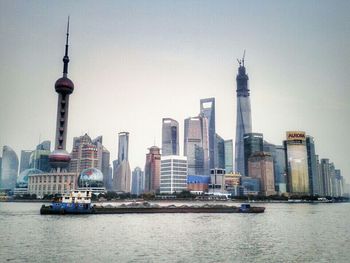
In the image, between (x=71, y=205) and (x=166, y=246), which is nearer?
(x=166, y=246)

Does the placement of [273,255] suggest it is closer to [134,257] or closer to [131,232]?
[134,257]

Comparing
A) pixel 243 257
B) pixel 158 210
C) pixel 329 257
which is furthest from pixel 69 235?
pixel 158 210

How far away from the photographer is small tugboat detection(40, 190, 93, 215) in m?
123

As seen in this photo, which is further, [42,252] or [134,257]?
[42,252]

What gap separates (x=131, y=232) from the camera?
7550 centimetres

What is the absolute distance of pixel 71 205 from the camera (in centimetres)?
12325

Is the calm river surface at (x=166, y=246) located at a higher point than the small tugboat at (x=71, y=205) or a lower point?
lower

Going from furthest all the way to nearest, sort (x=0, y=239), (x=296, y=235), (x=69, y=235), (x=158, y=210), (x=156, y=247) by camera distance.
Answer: (x=158, y=210) → (x=296, y=235) → (x=69, y=235) → (x=0, y=239) → (x=156, y=247)

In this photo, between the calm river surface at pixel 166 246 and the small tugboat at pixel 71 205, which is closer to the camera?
the calm river surface at pixel 166 246

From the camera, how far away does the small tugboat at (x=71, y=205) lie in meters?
123

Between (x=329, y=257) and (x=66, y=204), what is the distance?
304ft

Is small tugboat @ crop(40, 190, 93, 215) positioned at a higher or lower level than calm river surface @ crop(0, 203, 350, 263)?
higher

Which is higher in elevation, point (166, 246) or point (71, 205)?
point (71, 205)

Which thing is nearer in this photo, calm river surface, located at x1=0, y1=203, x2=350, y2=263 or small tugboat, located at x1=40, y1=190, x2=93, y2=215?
calm river surface, located at x1=0, y1=203, x2=350, y2=263
